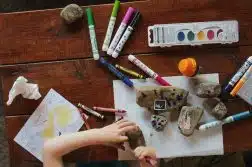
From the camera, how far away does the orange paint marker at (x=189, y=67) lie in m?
1.01

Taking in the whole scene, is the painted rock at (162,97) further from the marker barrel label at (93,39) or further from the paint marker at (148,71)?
the marker barrel label at (93,39)

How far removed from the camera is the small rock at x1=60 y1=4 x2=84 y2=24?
105 centimetres

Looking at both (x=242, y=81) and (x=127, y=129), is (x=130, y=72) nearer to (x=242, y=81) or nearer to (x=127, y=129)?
(x=127, y=129)

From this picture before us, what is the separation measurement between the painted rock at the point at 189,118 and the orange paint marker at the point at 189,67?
81 millimetres

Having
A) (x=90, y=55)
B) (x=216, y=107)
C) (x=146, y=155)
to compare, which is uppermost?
(x=90, y=55)

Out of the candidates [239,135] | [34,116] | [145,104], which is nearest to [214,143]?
[239,135]

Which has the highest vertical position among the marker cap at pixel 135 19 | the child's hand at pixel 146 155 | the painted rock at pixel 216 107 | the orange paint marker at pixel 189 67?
the marker cap at pixel 135 19

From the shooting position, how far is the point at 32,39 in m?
1.08

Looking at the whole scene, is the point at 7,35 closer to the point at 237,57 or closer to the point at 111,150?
the point at 111,150

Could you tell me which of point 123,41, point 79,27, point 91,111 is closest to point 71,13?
point 79,27

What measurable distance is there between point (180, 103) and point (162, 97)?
0.15 ft

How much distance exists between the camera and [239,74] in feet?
3.38

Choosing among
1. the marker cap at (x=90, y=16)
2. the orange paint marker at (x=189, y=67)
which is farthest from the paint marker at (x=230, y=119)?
the marker cap at (x=90, y=16)

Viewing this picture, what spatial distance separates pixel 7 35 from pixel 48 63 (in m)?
0.12
